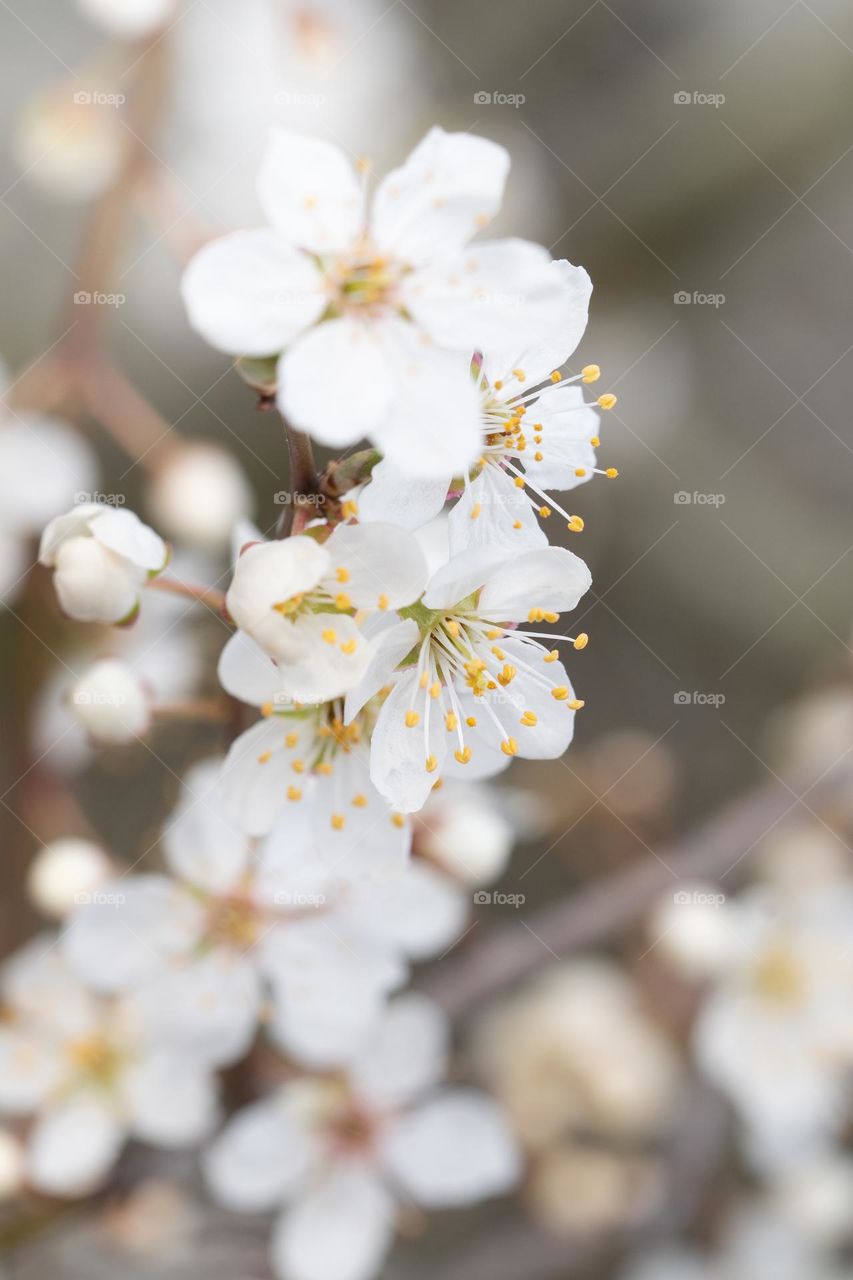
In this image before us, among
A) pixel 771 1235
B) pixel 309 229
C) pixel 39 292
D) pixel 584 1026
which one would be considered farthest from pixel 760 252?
pixel 309 229

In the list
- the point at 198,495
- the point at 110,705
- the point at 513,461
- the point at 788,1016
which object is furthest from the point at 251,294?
the point at 788,1016

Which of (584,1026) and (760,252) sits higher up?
(760,252)

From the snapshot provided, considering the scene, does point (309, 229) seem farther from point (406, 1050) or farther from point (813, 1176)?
point (813, 1176)

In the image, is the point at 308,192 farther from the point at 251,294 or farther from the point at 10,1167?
the point at 10,1167

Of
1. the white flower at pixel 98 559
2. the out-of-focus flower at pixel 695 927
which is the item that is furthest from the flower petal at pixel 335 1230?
the white flower at pixel 98 559

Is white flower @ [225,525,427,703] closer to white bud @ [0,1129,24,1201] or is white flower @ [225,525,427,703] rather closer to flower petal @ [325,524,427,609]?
flower petal @ [325,524,427,609]
